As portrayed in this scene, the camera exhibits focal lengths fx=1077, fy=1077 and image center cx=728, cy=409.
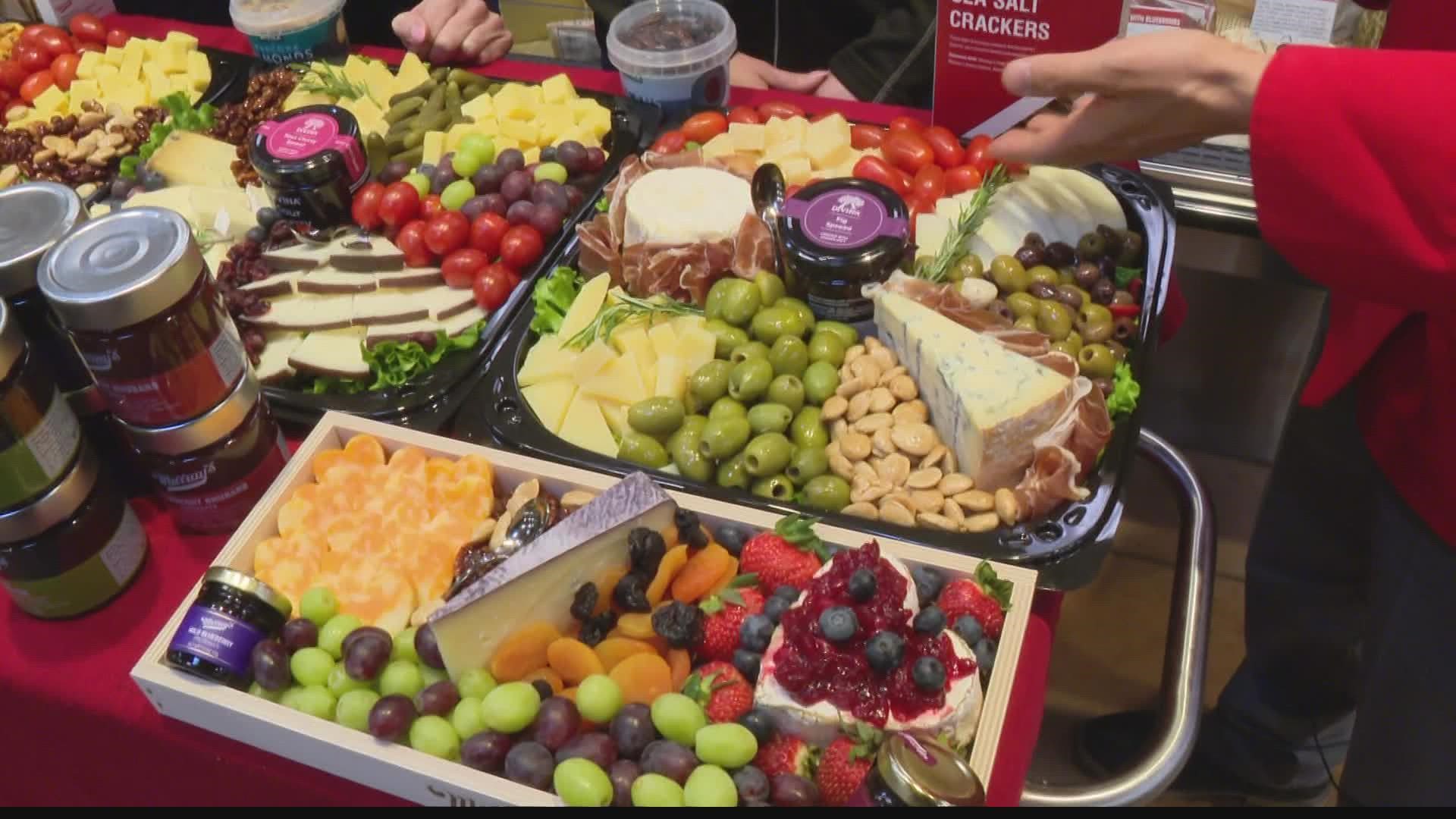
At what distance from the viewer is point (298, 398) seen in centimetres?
154

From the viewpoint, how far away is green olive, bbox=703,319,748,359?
5.01 feet

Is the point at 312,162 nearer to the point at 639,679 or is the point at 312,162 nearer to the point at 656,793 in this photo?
the point at 639,679

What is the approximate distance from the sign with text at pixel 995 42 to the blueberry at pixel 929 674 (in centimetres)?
109

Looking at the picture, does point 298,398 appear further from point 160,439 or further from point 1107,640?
point 1107,640

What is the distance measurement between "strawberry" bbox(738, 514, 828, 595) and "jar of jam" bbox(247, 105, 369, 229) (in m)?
1.00

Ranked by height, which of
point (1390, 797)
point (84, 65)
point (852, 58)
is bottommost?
point (1390, 797)

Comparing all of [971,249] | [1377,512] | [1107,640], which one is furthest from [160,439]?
[1107,640]

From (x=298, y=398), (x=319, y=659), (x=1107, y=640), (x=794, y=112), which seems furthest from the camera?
(x=1107, y=640)

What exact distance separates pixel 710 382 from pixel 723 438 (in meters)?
0.11

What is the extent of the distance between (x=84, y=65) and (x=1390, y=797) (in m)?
2.72

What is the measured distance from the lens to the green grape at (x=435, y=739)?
3.47ft

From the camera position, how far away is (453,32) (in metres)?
2.21

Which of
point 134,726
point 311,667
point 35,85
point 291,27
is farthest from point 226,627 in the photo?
point 35,85

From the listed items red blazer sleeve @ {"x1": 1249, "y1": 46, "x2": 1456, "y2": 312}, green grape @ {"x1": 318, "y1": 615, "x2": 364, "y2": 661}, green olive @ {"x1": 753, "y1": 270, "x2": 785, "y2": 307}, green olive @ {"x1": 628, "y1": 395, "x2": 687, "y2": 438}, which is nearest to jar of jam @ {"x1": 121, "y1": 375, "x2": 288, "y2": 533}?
green grape @ {"x1": 318, "y1": 615, "x2": 364, "y2": 661}
